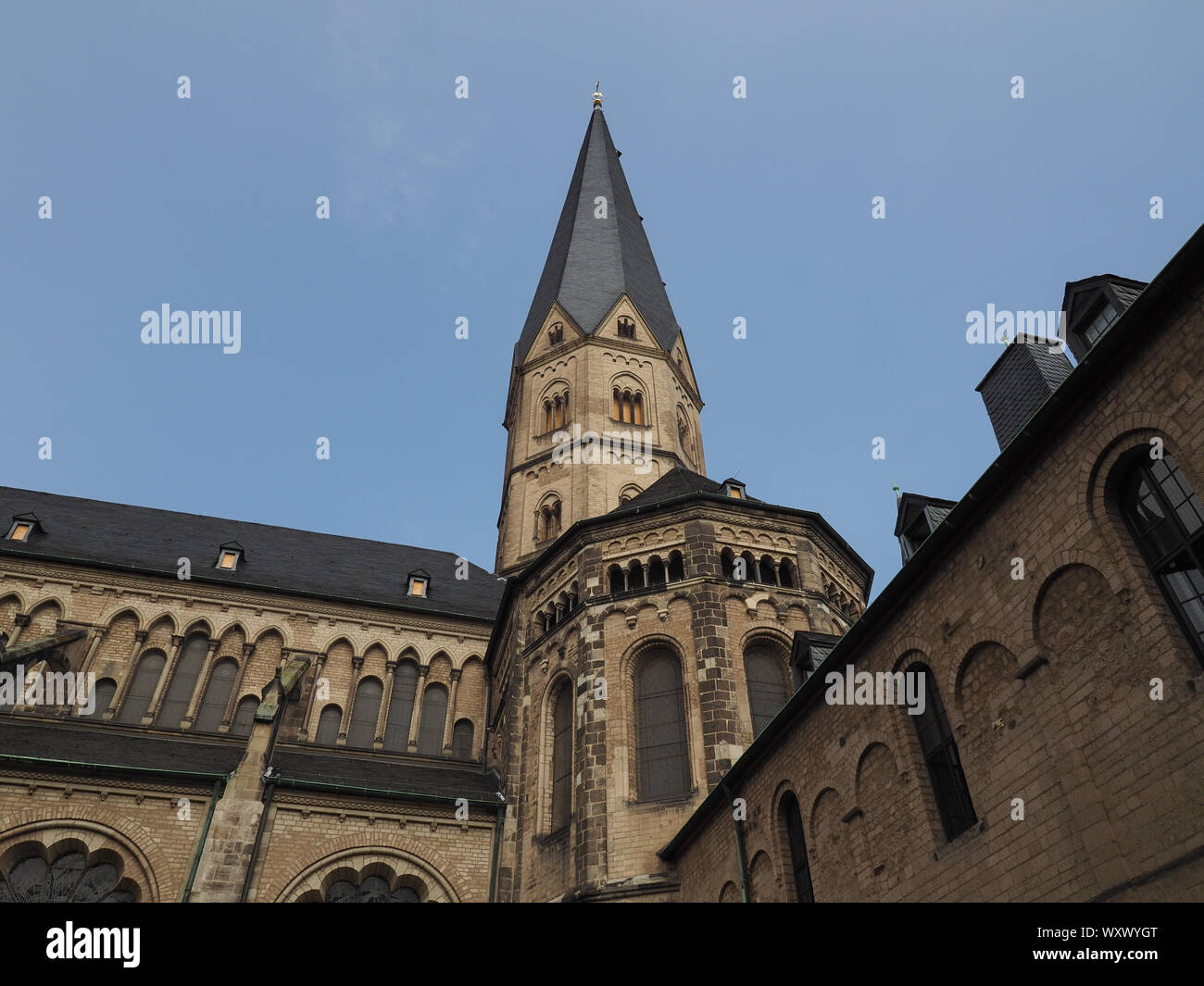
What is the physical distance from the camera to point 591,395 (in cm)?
3656

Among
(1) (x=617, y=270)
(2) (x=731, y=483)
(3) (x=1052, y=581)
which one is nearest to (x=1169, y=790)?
(3) (x=1052, y=581)

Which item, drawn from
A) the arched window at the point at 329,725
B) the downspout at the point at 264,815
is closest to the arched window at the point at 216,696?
the arched window at the point at 329,725

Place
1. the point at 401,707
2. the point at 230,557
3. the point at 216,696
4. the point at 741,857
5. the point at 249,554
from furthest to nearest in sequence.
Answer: the point at 249,554
the point at 230,557
the point at 401,707
the point at 216,696
the point at 741,857

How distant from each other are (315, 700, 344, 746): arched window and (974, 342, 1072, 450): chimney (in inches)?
800

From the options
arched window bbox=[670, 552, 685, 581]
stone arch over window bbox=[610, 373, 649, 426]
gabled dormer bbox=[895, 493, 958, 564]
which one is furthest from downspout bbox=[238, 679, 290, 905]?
stone arch over window bbox=[610, 373, 649, 426]

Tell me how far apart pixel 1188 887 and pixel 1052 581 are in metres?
3.33

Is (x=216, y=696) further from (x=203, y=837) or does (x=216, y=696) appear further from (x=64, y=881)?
(x=64, y=881)

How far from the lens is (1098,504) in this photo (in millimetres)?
9227

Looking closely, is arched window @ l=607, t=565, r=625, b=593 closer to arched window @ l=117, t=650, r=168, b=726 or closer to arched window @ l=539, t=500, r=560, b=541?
arched window @ l=539, t=500, r=560, b=541

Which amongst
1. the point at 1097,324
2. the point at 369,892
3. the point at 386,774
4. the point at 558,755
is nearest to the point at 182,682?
the point at 386,774

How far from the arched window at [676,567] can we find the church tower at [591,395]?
1009 centimetres

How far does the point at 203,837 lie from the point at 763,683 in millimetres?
13127

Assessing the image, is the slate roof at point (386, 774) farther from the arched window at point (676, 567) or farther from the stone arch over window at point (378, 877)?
the arched window at point (676, 567)
